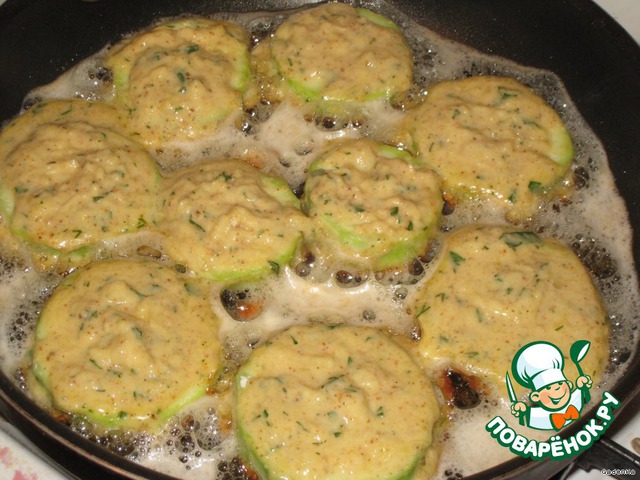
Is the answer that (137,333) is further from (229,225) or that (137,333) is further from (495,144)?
(495,144)

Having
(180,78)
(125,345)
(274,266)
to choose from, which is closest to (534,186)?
(274,266)

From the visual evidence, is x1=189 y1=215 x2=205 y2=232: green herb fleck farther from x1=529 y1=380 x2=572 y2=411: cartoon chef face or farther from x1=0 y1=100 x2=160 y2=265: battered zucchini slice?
x1=529 y1=380 x2=572 y2=411: cartoon chef face

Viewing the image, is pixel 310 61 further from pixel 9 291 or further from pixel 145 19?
pixel 9 291

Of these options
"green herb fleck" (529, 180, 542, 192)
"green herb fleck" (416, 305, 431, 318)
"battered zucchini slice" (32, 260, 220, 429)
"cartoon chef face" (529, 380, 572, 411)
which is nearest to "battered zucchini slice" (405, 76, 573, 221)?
"green herb fleck" (529, 180, 542, 192)

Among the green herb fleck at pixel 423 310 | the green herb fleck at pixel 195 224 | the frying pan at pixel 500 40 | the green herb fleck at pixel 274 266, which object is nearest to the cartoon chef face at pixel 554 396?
the frying pan at pixel 500 40

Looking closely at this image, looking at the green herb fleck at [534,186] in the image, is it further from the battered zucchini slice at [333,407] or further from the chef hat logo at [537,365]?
the battered zucchini slice at [333,407]

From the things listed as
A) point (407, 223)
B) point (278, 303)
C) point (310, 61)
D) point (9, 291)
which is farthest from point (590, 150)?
point (9, 291)
